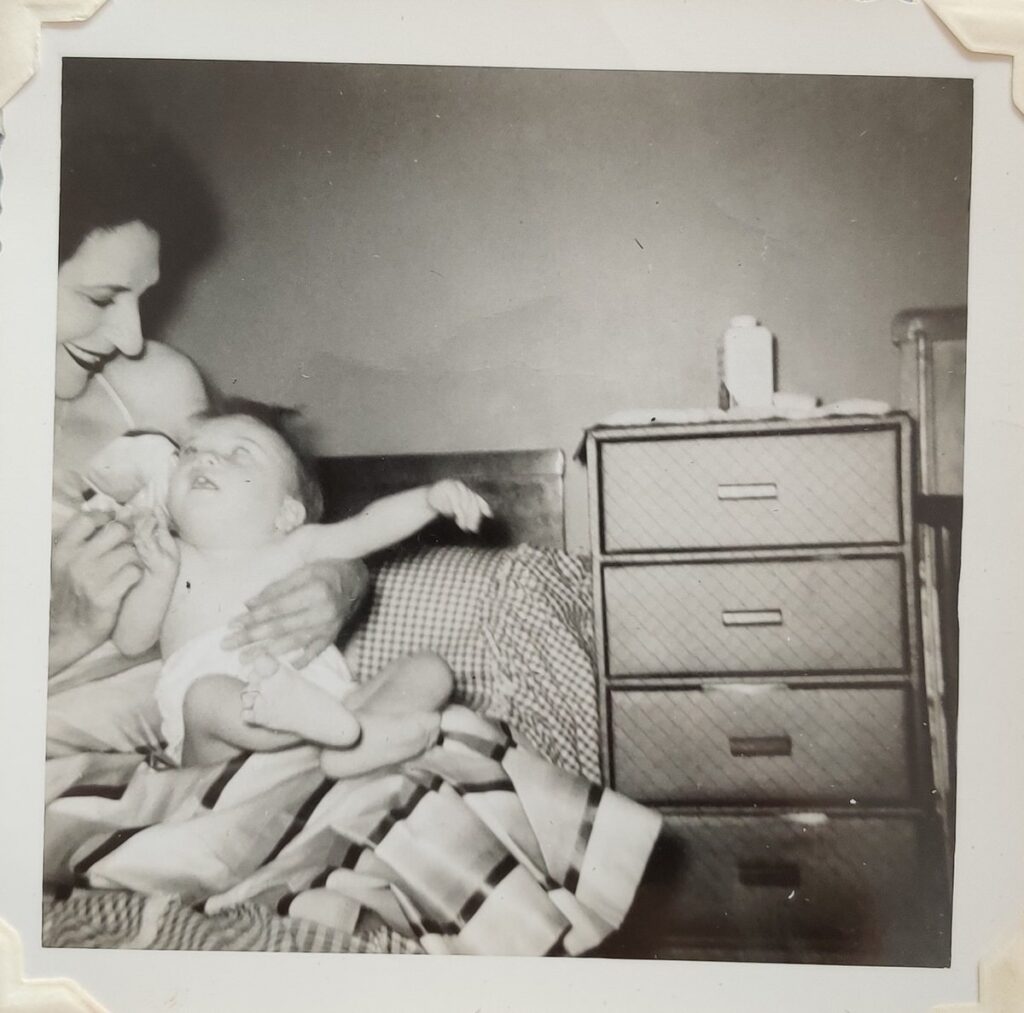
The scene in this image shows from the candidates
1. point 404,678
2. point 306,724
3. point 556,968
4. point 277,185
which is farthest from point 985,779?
point 277,185

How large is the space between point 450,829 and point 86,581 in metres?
0.55

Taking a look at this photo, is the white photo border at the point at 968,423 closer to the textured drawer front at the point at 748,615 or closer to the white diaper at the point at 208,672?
the textured drawer front at the point at 748,615

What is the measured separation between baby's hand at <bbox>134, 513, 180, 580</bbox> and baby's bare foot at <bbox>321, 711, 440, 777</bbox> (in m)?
0.31

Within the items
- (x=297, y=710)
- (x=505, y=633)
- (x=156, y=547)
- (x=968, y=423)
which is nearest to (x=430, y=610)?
(x=505, y=633)

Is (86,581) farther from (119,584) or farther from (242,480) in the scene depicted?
(242,480)

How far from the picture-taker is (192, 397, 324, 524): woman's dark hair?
1179 mm

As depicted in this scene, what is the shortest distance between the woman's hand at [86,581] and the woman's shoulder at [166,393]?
0.45 ft

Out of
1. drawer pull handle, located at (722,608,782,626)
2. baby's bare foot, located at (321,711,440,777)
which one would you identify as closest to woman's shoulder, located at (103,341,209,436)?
baby's bare foot, located at (321,711,440,777)

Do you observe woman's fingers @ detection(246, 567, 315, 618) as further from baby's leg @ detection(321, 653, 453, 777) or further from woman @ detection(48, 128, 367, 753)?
baby's leg @ detection(321, 653, 453, 777)

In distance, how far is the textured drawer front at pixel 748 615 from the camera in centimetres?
116

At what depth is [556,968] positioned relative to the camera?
117 cm

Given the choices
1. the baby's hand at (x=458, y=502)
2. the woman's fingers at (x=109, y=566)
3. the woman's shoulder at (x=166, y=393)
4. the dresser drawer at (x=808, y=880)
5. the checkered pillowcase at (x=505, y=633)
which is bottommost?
the dresser drawer at (x=808, y=880)

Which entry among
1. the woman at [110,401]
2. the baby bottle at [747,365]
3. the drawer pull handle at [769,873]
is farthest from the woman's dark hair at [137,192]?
the drawer pull handle at [769,873]

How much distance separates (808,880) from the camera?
116 cm
